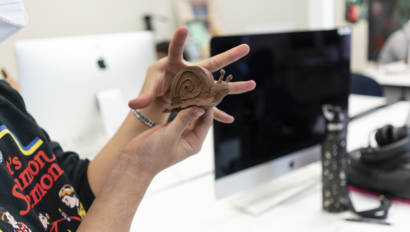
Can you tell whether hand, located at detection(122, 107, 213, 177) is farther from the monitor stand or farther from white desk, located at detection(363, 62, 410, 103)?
white desk, located at detection(363, 62, 410, 103)

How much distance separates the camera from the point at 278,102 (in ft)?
3.60

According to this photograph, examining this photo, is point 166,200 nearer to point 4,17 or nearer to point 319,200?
point 319,200

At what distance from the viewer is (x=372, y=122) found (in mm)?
1807

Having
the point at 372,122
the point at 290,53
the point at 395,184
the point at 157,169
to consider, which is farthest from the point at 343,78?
the point at 157,169

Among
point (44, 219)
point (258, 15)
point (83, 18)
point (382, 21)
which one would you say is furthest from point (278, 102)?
point (258, 15)

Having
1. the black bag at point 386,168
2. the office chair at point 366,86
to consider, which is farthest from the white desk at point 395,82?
the black bag at point 386,168

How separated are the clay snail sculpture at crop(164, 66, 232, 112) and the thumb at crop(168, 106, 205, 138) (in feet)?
0.04

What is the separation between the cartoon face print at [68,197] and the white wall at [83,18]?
2.79 meters

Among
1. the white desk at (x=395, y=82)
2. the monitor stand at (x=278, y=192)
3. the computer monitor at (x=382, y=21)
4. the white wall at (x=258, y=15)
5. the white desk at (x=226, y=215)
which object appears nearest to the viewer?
the white desk at (x=226, y=215)

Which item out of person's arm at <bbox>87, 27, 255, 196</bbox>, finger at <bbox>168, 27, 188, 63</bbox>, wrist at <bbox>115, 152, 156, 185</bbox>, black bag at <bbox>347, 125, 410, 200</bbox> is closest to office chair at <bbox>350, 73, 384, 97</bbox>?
black bag at <bbox>347, 125, 410, 200</bbox>

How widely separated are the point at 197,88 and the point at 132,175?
0.18m

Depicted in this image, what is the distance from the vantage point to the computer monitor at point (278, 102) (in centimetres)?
99

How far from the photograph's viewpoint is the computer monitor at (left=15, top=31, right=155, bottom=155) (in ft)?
3.70

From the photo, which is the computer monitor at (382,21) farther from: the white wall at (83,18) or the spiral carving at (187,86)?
the spiral carving at (187,86)
